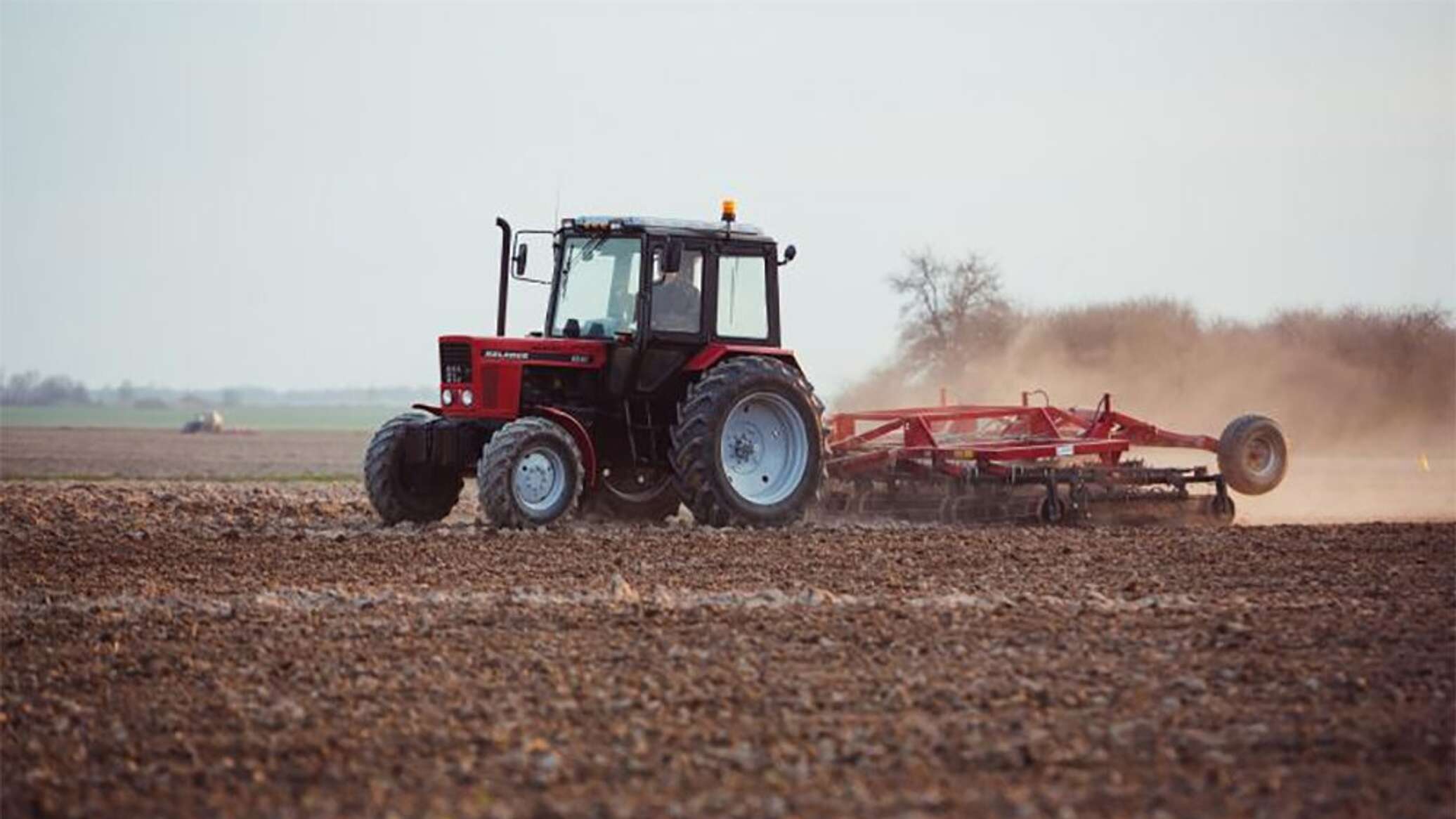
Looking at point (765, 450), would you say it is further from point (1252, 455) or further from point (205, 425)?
point (205, 425)

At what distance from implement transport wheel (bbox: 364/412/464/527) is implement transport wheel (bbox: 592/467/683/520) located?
129 centimetres

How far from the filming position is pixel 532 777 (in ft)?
25.1

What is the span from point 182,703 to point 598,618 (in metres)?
2.99

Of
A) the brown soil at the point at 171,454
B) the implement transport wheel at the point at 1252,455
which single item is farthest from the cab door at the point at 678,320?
the brown soil at the point at 171,454

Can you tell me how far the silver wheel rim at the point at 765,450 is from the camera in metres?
18.2

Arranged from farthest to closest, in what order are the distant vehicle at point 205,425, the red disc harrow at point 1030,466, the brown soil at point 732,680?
the distant vehicle at point 205,425
the red disc harrow at point 1030,466
the brown soil at point 732,680

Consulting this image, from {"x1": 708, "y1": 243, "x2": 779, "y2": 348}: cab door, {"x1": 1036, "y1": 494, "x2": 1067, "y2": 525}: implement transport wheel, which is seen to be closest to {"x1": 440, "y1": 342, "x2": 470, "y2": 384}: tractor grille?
{"x1": 708, "y1": 243, "x2": 779, "y2": 348}: cab door

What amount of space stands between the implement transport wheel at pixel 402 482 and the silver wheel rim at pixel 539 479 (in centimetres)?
140

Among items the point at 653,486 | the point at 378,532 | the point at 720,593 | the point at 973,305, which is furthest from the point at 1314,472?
the point at 720,593

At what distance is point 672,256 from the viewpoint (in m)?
17.5

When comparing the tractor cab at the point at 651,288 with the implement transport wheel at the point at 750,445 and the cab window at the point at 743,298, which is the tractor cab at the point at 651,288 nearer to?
the cab window at the point at 743,298

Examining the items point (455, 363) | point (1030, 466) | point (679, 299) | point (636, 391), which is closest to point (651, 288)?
point (679, 299)

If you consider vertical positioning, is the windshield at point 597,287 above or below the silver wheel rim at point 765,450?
above

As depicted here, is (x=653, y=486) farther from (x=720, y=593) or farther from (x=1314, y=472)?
(x=1314, y=472)
